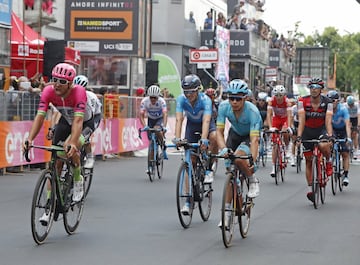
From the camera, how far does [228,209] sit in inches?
376

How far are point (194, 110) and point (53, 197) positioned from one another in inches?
145

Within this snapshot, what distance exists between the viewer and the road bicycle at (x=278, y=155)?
57.3 ft

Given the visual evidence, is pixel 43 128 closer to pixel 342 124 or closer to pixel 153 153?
pixel 153 153

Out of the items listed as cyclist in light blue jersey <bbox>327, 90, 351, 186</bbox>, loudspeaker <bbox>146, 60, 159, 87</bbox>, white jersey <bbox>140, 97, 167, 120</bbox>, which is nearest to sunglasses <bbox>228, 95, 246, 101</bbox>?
cyclist in light blue jersey <bbox>327, 90, 351, 186</bbox>

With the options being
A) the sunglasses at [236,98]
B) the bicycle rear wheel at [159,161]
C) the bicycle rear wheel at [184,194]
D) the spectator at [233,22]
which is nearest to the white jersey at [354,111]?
the bicycle rear wheel at [159,161]

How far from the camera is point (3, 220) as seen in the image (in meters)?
11.6

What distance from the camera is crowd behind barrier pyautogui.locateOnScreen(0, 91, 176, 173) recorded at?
17.9 m

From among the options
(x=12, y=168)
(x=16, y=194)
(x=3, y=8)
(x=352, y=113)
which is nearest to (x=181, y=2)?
(x=352, y=113)

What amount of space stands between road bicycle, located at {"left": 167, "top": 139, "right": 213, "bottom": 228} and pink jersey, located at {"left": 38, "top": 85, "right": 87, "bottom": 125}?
1.51 m

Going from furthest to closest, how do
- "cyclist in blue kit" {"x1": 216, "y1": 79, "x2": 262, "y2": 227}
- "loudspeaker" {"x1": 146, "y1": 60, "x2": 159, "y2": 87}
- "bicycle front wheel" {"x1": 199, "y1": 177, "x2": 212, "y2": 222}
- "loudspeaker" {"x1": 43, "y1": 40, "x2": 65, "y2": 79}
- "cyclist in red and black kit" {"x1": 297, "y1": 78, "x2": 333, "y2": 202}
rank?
"loudspeaker" {"x1": 146, "y1": 60, "x2": 159, "y2": 87} < "loudspeaker" {"x1": 43, "y1": 40, "x2": 65, "y2": 79} < "cyclist in red and black kit" {"x1": 297, "y1": 78, "x2": 333, "y2": 202} < "bicycle front wheel" {"x1": 199, "y1": 177, "x2": 212, "y2": 222} < "cyclist in blue kit" {"x1": 216, "y1": 79, "x2": 262, "y2": 227}

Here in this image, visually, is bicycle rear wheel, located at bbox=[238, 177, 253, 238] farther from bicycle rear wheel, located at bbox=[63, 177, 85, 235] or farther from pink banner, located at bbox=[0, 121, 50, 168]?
pink banner, located at bbox=[0, 121, 50, 168]

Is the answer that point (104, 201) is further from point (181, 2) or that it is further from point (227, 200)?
point (181, 2)

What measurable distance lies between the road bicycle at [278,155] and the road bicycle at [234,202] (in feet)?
22.9

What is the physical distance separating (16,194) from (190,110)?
3.55 metres
